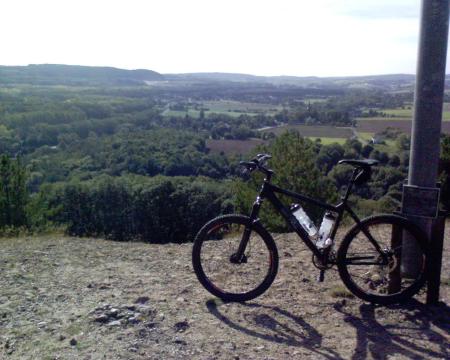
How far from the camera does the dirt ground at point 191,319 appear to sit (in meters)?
3.63

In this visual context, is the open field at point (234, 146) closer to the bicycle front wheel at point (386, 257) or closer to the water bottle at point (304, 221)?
the water bottle at point (304, 221)

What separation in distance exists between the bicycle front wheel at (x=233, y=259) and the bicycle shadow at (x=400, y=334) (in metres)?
0.76

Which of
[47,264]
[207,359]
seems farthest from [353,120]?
[207,359]

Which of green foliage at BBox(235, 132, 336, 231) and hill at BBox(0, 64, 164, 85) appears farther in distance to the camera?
hill at BBox(0, 64, 164, 85)

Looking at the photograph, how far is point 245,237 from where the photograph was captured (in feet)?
14.8

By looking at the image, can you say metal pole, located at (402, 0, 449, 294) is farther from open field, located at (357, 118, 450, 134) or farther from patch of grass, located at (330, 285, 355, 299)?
open field, located at (357, 118, 450, 134)

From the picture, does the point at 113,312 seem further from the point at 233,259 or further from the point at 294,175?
the point at 294,175

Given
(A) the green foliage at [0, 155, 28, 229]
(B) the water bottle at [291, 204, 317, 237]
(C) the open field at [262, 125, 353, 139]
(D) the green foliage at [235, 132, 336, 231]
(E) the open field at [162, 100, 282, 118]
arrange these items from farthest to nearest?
(E) the open field at [162, 100, 282, 118] → (C) the open field at [262, 125, 353, 139] → (A) the green foliage at [0, 155, 28, 229] → (D) the green foliage at [235, 132, 336, 231] → (B) the water bottle at [291, 204, 317, 237]

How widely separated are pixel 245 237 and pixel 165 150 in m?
36.7

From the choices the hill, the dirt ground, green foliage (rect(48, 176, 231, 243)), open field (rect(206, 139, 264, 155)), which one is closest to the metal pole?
the dirt ground

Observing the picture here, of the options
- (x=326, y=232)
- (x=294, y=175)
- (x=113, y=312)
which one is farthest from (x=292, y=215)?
(x=294, y=175)

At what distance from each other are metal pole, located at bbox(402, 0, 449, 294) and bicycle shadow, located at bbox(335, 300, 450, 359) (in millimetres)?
384

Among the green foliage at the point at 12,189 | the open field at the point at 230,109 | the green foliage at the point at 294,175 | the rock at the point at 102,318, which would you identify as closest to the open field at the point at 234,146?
the open field at the point at 230,109

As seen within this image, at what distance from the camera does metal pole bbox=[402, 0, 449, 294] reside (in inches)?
161
